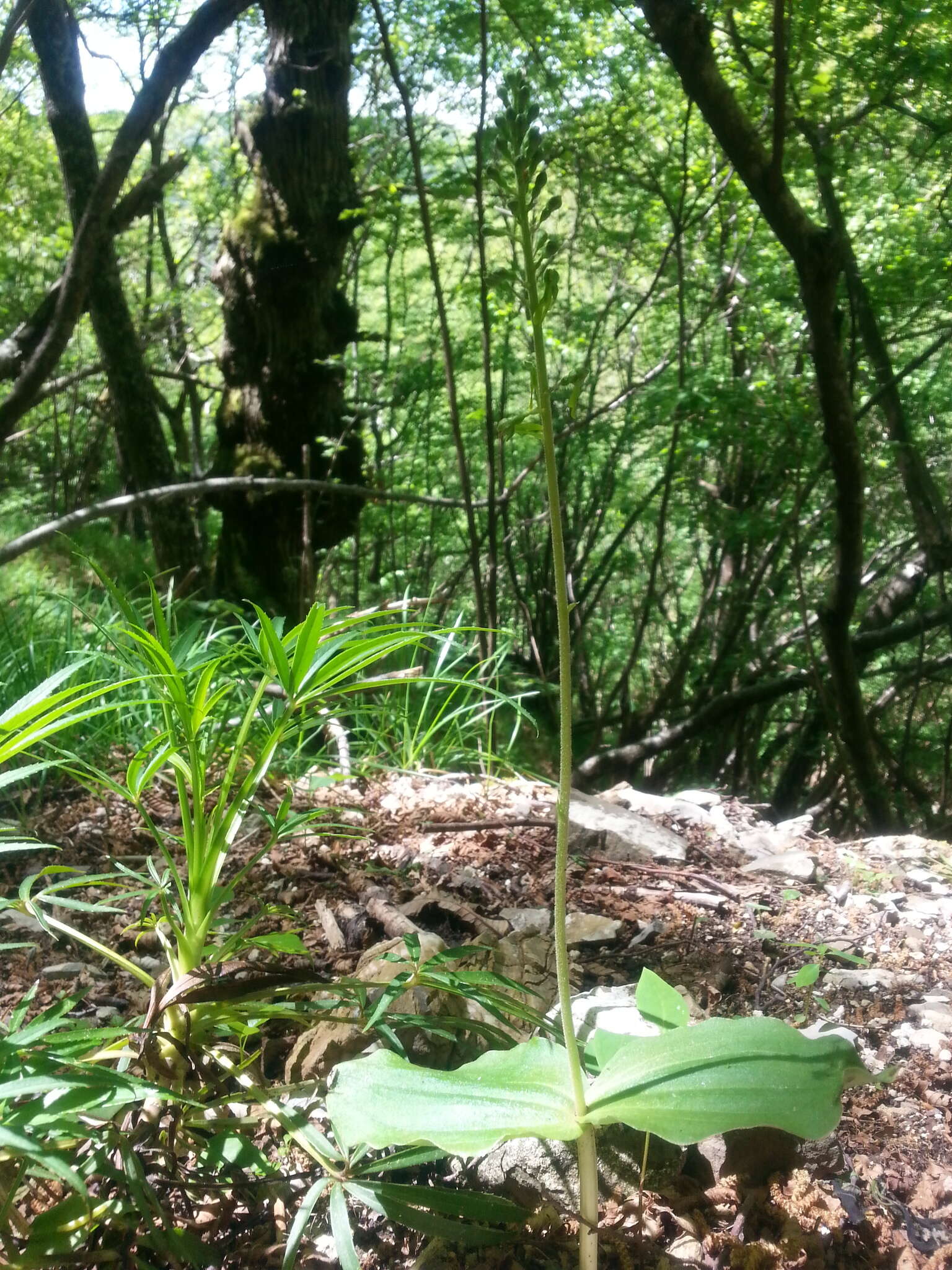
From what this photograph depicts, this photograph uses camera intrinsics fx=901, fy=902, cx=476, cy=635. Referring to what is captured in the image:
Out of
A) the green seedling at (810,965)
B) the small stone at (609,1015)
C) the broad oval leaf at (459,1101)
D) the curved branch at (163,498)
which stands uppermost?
the curved branch at (163,498)

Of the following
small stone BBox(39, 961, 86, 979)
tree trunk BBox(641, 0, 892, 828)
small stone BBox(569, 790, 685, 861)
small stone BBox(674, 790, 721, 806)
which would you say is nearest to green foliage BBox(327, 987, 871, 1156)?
small stone BBox(39, 961, 86, 979)

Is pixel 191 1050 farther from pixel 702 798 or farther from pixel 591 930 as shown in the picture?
pixel 702 798

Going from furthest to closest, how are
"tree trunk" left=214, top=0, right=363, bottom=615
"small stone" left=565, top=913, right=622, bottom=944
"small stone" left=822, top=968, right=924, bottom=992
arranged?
1. "tree trunk" left=214, top=0, right=363, bottom=615
2. "small stone" left=565, top=913, right=622, bottom=944
3. "small stone" left=822, top=968, right=924, bottom=992

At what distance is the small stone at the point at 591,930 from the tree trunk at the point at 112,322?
3639 millimetres

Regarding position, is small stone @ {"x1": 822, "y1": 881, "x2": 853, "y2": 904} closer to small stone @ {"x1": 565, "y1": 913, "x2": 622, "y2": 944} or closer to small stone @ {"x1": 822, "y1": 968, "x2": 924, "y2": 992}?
small stone @ {"x1": 822, "y1": 968, "x2": 924, "y2": 992}

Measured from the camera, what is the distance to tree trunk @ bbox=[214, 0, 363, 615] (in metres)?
5.42

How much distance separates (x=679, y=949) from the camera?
5.59ft

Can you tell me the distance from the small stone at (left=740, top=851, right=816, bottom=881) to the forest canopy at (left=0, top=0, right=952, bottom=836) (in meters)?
1.72

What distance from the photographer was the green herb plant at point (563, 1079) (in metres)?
0.93

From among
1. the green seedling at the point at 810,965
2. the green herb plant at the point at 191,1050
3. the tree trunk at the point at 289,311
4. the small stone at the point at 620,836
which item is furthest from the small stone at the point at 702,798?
the tree trunk at the point at 289,311

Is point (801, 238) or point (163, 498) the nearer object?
point (801, 238)

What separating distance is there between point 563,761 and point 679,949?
87 centimetres

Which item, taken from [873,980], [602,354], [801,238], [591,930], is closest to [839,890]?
[873,980]

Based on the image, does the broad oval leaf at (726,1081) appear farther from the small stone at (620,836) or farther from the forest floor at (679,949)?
the small stone at (620,836)
